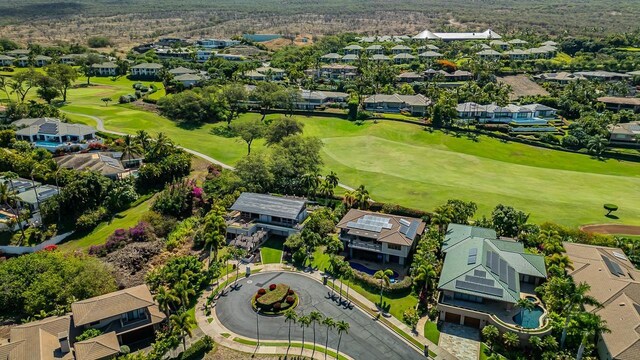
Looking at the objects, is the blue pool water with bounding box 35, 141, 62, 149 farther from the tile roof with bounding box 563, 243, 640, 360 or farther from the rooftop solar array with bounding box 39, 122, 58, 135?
the tile roof with bounding box 563, 243, 640, 360

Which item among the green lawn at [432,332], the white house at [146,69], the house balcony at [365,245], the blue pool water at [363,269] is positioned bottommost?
the green lawn at [432,332]

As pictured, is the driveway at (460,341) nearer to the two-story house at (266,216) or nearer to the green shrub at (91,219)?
the two-story house at (266,216)

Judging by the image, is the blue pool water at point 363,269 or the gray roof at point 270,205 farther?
the gray roof at point 270,205

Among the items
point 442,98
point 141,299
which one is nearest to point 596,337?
point 141,299

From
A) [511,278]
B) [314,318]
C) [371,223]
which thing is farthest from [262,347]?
[511,278]

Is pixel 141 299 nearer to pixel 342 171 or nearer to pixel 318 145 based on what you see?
pixel 318 145

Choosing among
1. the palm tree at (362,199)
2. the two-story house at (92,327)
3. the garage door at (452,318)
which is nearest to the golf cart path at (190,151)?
the palm tree at (362,199)

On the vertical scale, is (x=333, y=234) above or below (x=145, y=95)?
below
